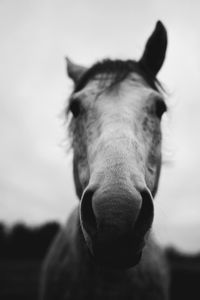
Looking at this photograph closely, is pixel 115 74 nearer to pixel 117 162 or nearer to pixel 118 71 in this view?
pixel 118 71

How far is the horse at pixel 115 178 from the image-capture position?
4.84 feet

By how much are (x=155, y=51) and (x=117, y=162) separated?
214 cm

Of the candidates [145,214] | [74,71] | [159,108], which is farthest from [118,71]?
[145,214]

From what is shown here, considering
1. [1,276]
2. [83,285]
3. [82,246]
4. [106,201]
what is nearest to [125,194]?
[106,201]

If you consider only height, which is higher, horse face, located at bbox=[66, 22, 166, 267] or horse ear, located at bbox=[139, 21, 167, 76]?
horse ear, located at bbox=[139, 21, 167, 76]

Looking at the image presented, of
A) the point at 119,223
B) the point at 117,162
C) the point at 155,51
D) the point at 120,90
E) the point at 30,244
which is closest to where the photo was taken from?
the point at 119,223

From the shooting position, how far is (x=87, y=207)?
168 cm

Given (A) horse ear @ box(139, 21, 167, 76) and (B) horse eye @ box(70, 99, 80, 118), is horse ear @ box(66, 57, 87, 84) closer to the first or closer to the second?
(A) horse ear @ box(139, 21, 167, 76)

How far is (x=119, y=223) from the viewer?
1411 mm

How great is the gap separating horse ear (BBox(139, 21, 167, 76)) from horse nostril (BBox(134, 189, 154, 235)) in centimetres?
210

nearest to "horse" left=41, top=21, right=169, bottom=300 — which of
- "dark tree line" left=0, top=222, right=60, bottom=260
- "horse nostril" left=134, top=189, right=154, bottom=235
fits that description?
"horse nostril" left=134, top=189, right=154, bottom=235

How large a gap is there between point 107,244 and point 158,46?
2.60 meters

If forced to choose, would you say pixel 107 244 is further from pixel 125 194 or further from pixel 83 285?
pixel 83 285

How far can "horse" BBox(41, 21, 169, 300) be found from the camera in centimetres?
148
